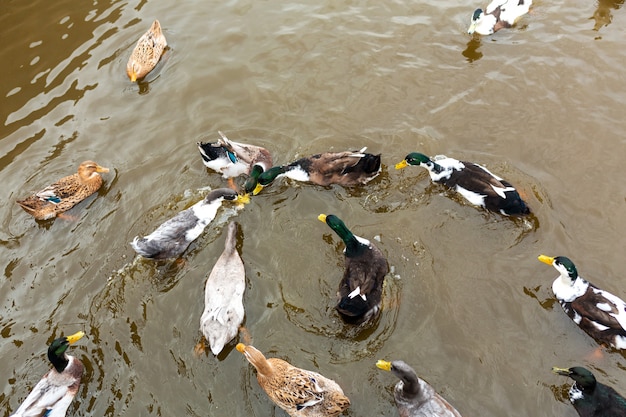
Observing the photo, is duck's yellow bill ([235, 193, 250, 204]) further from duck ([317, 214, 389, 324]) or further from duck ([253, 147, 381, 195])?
duck ([317, 214, 389, 324])

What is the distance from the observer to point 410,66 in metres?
8.73

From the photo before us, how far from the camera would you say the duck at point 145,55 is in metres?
8.89

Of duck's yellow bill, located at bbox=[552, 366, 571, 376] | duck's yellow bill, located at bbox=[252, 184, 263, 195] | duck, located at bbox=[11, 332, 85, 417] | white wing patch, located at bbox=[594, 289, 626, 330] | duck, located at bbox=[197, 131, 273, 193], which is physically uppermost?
duck, located at bbox=[197, 131, 273, 193]

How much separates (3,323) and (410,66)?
7.74 m

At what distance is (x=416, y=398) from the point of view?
16.2 feet

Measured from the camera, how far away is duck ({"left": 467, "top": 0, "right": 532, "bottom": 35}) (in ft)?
29.2

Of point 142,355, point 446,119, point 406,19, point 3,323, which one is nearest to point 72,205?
point 3,323

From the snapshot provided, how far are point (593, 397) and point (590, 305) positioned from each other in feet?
3.41

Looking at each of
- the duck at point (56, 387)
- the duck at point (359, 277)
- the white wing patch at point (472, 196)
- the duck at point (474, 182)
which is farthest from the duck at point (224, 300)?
the white wing patch at point (472, 196)

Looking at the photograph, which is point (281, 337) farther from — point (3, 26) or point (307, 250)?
point (3, 26)

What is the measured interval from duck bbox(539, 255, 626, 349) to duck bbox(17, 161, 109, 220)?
6640 millimetres

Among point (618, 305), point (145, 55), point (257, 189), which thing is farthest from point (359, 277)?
point (145, 55)

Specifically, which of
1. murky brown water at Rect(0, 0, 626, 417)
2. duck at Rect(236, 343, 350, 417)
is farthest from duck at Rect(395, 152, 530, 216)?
duck at Rect(236, 343, 350, 417)

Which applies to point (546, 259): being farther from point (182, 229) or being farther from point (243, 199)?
point (182, 229)
